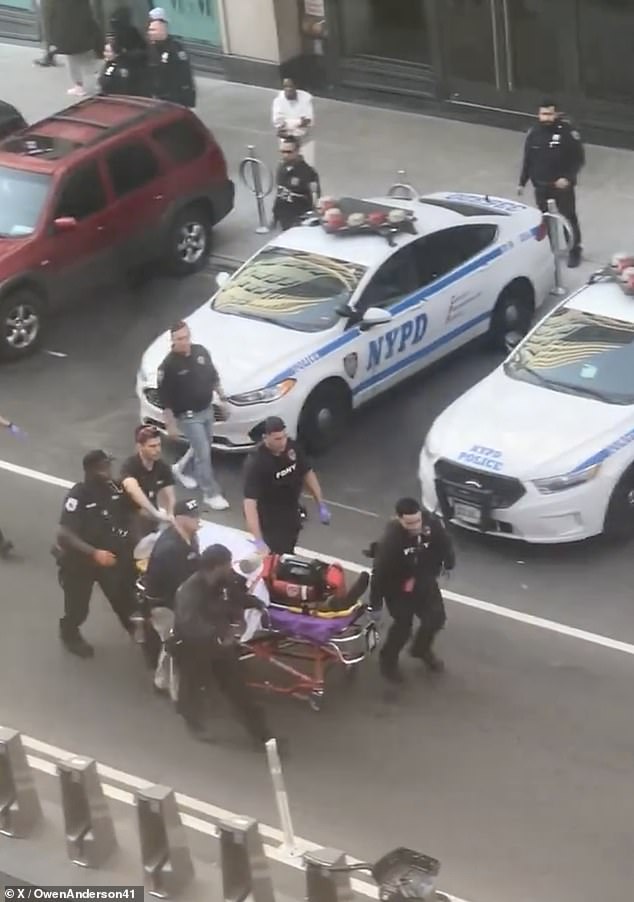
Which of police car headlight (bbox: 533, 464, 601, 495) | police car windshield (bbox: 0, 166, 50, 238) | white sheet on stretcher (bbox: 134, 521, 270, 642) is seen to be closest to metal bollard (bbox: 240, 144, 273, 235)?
police car windshield (bbox: 0, 166, 50, 238)

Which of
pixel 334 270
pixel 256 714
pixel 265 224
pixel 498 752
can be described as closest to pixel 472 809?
pixel 498 752

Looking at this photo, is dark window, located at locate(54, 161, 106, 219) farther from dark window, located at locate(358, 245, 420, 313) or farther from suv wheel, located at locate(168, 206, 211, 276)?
dark window, located at locate(358, 245, 420, 313)

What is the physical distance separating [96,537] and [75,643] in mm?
1178

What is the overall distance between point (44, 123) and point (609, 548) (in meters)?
8.43

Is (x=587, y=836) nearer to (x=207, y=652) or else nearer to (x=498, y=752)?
(x=498, y=752)

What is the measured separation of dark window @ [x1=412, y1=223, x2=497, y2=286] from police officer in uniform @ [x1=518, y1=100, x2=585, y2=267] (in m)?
1.63

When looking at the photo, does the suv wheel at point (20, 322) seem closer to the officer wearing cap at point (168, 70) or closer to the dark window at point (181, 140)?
the dark window at point (181, 140)

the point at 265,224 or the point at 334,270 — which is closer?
the point at 334,270

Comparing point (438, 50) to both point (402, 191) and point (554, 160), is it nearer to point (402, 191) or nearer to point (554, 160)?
point (402, 191)

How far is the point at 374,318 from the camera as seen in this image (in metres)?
14.7

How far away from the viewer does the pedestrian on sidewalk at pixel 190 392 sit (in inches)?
525

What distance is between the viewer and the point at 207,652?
10.4 meters

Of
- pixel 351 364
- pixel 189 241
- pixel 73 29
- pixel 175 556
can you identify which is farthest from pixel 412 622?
pixel 73 29

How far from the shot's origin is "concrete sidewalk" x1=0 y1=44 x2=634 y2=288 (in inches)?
752
